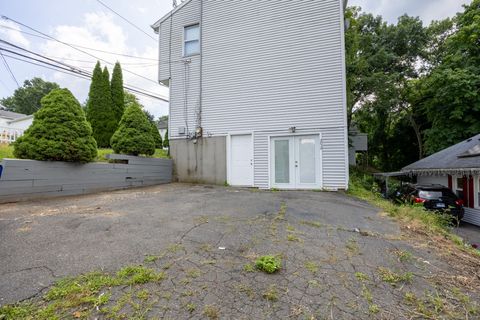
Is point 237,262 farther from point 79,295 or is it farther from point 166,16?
point 166,16

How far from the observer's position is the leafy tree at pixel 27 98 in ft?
124

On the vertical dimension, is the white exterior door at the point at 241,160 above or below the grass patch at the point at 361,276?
above

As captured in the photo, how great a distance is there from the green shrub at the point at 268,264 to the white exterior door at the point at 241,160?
6.54 meters

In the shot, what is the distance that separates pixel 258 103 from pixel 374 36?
14.3 m

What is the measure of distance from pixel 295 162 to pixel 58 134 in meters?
7.26

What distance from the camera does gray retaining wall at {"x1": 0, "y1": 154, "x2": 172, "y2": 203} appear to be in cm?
538

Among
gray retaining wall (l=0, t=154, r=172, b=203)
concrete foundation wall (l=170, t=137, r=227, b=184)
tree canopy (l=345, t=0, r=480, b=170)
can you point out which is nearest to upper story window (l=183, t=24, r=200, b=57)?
concrete foundation wall (l=170, t=137, r=227, b=184)

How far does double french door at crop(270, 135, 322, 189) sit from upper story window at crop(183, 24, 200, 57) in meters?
5.39

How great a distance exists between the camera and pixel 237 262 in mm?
2607

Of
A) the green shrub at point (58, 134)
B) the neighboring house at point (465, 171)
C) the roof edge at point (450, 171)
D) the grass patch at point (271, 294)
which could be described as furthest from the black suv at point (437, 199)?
the green shrub at point (58, 134)

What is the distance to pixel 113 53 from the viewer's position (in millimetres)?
12125

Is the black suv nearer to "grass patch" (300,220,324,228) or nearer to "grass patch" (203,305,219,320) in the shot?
"grass patch" (300,220,324,228)

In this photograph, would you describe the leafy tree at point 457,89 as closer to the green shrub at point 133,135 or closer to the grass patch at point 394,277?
the grass patch at point 394,277

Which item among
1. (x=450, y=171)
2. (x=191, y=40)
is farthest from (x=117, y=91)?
(x=450, y=171)
